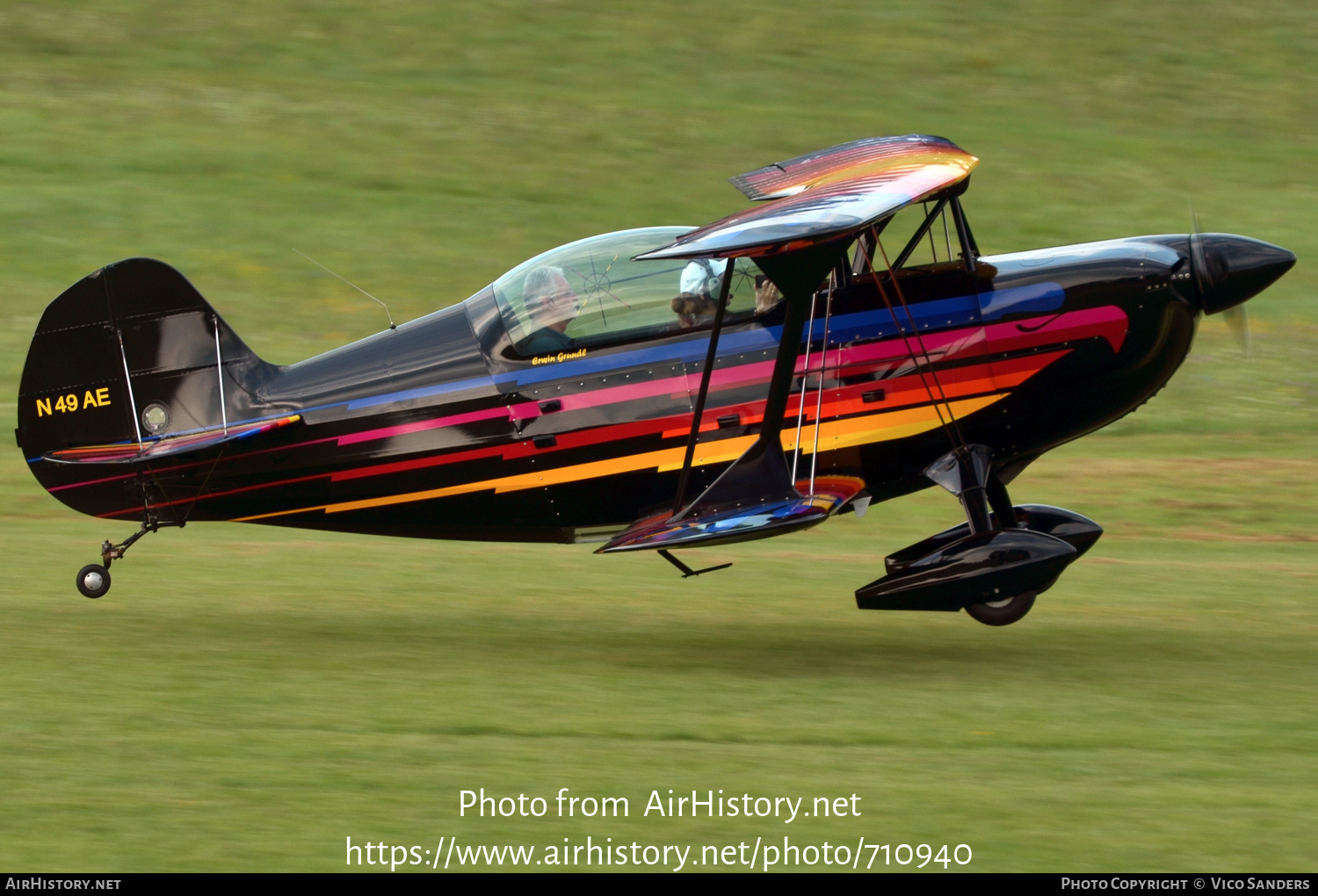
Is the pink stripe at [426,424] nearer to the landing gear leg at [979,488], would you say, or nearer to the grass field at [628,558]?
the grass field at [628,558]

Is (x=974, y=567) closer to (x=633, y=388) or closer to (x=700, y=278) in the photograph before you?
(x=633, y=388)

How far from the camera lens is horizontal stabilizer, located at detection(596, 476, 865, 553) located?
331 inches

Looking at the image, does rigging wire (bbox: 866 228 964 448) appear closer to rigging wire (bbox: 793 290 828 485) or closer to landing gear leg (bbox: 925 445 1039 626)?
landing gear leg (bbox: 925 445 1039 626)

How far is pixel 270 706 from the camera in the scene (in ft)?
27.5

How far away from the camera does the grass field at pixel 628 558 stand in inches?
275

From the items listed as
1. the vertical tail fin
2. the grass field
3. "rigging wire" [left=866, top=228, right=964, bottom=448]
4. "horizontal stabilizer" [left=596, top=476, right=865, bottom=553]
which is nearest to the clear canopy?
"rigging wire" [left=866, top=228, right=964, bottom=448]

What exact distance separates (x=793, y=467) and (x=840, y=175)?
6.68 ft

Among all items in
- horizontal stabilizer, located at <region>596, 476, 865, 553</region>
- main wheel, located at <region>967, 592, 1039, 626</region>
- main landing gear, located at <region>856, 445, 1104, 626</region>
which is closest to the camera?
horizontal stabilizer, located at <region>596, 476, 865, 553</region>

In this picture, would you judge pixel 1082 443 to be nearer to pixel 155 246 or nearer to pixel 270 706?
pixel 270 706

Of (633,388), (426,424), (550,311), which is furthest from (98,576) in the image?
(633,388)

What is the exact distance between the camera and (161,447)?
10055mm

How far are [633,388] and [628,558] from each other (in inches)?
170

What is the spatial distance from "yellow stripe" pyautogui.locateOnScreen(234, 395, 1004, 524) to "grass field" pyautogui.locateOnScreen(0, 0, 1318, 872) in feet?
3.86

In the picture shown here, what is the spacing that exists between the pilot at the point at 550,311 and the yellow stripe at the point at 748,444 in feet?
2.73
